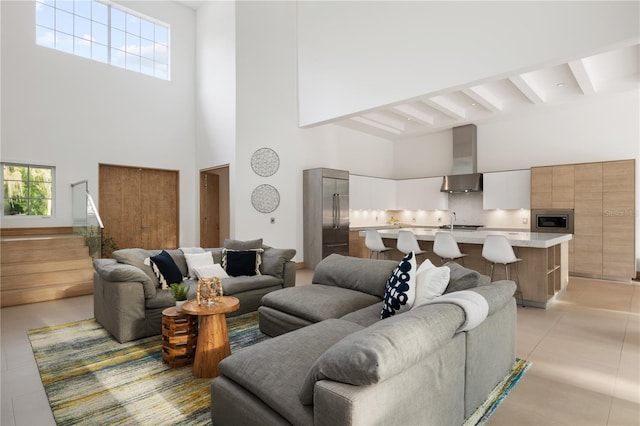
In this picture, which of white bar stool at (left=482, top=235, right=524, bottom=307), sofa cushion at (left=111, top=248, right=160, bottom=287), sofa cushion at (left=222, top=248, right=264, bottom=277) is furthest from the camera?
sofa cushion at (left=222, top=248, right=264, bottom=277)

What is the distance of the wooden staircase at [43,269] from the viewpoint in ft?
15.5

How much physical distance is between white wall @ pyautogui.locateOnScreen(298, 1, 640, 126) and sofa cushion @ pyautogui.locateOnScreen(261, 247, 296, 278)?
9.34 ft

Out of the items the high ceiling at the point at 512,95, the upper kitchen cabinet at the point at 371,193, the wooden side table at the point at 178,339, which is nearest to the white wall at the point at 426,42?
the high ceiling at the point at 512,95

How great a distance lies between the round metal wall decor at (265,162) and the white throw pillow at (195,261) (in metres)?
2.78

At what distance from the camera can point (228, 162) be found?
6820 millimetres

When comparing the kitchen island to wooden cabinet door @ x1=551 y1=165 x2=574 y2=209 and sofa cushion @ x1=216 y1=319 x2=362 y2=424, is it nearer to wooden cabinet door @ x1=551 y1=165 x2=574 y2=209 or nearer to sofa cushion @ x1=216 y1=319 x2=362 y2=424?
wooden cabinet door @ x1=551 y1=165 x2=574 y2=209

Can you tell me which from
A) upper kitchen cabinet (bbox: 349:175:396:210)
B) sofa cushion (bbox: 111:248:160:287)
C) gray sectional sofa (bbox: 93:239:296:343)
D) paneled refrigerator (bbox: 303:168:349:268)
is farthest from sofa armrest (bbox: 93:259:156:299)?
upper kitchen cabinet (bbox: 349:175:396:210)

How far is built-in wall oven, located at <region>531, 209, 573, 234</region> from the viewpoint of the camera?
652cm

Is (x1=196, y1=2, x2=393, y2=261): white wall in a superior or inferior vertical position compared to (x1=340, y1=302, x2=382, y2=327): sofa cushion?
superior

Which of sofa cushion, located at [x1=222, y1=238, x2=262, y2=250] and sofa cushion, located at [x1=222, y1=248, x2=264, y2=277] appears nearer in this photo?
sofa cushion, located at [x1=222, y1=248, x2=264, y2=277]

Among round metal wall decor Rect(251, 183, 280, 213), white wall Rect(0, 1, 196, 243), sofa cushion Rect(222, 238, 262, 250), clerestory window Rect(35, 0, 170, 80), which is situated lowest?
sofa cushion Rect(222, 238, 262, 250)

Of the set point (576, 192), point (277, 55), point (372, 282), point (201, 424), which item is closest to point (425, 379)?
point (201, 424)

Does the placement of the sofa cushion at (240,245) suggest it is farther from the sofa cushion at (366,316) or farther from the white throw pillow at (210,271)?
the sofa cushion at (366,316)

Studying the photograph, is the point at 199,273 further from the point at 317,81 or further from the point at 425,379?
the point at 317,81
